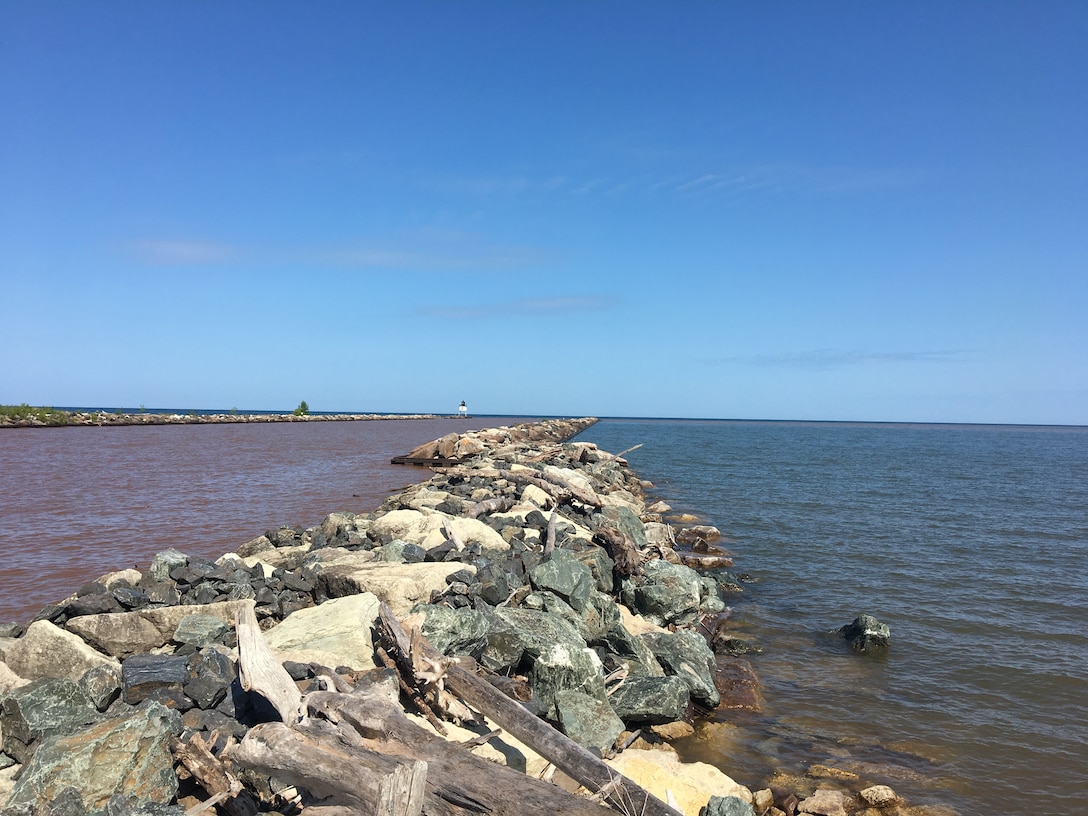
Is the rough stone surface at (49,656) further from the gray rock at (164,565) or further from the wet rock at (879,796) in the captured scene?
the wet rock at (879,796)

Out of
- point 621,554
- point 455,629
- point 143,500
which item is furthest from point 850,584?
point 143,500

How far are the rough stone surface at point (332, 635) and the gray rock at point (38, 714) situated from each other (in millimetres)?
1401

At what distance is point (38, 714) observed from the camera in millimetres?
4359

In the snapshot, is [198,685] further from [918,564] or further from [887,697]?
[918,564]

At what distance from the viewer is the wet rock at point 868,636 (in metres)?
9.46

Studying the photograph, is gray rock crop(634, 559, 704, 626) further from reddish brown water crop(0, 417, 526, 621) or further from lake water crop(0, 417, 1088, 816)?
reddish brown water crop(0, 417, 526, 621)

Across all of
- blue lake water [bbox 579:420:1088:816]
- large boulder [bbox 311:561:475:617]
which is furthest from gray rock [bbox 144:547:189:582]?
blue lake water [bbox 579:420:1088:816]

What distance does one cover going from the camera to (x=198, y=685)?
4.90 metres

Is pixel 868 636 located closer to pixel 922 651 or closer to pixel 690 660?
pixel 922 651

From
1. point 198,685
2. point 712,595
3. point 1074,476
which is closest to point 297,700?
point 198,685

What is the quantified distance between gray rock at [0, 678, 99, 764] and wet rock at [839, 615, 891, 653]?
373 inches

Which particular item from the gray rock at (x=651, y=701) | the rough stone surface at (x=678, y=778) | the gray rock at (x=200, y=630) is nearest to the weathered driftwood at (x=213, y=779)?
the gray rock at (x=200, y=630)

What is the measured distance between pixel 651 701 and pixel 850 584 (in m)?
8.06

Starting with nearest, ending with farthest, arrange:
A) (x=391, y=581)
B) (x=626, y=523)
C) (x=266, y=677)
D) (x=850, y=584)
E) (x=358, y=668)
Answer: (x=266, y=677)
(x=358, y=668)
(x=391, y=581)
(x=850, y=584)
(x=626, y=523)
